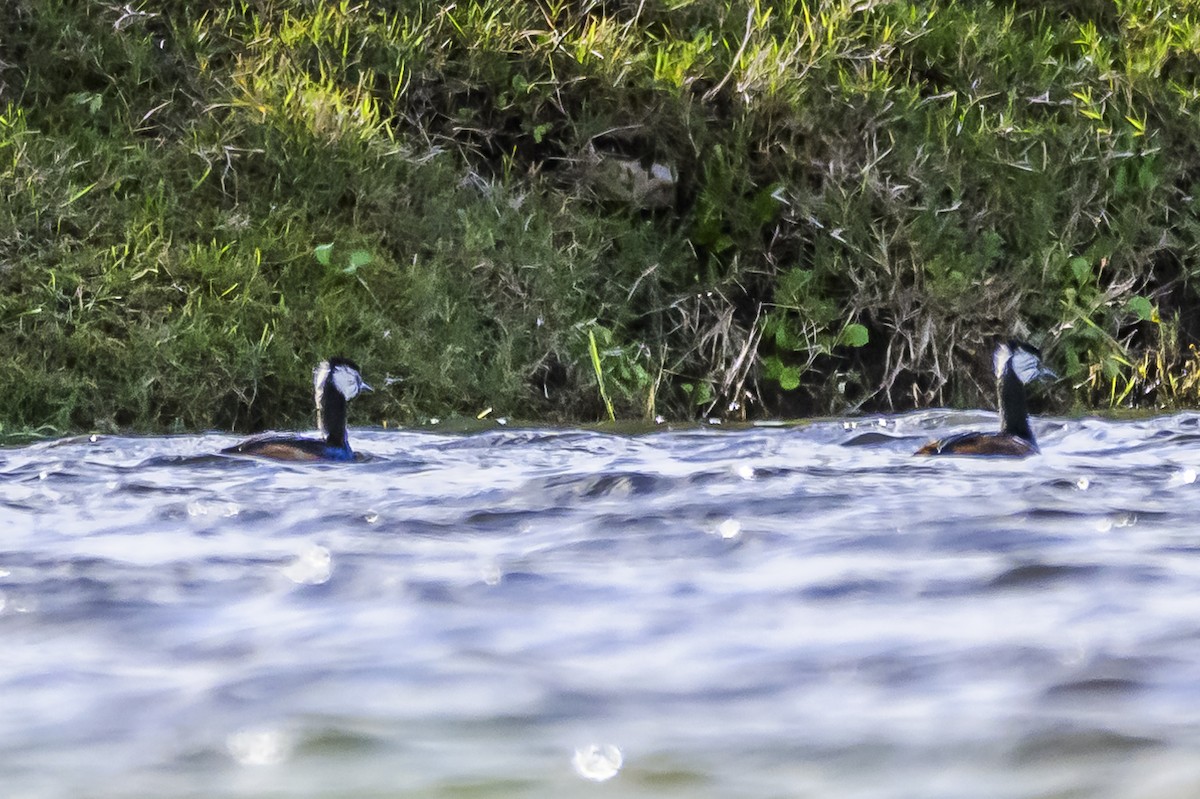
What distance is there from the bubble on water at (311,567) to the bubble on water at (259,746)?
1210 millimetres

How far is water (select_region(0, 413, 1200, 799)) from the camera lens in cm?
243

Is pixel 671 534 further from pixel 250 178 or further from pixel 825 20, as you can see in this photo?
pixel 825 20

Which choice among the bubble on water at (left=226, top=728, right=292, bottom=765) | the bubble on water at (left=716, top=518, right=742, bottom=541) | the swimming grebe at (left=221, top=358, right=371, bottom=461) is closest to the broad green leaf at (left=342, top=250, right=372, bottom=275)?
the swimming grebe at (left=221, top=358, right=371, bottom=461)

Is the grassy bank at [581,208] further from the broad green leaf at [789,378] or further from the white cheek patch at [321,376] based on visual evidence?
the white cheek patch at [321,376]

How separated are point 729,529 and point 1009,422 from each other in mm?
2743

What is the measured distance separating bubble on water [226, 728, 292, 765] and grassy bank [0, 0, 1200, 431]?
17.3ft

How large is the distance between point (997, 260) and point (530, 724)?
6945mm

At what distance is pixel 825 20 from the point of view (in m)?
9.48

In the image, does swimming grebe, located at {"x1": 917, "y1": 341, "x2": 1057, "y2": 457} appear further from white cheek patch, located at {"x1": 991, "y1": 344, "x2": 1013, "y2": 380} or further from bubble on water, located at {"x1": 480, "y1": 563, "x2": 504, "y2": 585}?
bubble on water, located at {"x1": 480, "y1": 563, "x2": 504, "y2": 585}

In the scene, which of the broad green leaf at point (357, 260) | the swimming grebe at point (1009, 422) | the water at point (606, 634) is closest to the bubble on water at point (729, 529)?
the water at point (606, 634)

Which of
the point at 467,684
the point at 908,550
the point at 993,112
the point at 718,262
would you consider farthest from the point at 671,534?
the point at 993,112

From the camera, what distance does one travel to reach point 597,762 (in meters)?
2.45

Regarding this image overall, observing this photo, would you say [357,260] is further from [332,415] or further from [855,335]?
[855,335]

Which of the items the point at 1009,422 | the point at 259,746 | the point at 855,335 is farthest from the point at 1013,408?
the point at 259,746
